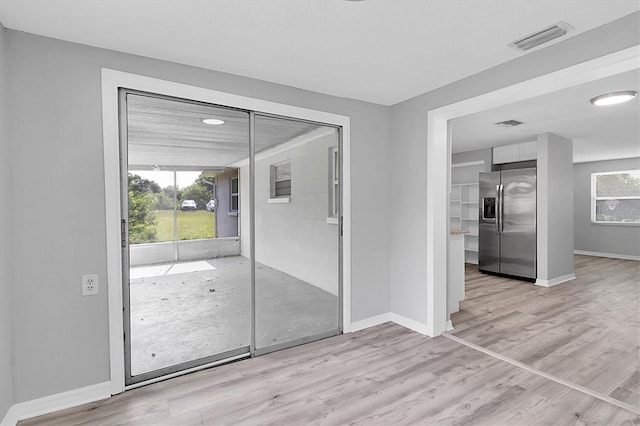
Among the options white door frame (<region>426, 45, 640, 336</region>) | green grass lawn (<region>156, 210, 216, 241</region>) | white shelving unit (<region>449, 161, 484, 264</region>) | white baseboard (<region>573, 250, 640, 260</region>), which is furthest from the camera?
white baseboard (<region>573, 250, 640, 260</region>)

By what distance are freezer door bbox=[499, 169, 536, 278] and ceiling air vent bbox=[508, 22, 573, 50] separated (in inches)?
157

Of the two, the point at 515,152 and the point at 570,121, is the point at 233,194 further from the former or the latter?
the point at 515,152

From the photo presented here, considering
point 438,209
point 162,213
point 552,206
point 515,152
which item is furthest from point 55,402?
point 515,152

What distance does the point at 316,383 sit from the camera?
2439mm

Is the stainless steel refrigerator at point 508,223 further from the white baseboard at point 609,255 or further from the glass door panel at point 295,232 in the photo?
the white baseboard at point 609,255

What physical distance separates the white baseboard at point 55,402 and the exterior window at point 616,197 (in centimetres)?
1066

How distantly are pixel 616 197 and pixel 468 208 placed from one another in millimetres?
4034

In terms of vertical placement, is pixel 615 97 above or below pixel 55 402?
above

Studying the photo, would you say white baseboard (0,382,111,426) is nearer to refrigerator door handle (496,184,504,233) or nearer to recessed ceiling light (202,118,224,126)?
recessed ceiling light (202,118,224,126)

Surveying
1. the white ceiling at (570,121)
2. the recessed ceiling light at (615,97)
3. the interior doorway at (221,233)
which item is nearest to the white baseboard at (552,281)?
the white ceiling at (570,121)

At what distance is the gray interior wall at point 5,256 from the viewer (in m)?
1.88

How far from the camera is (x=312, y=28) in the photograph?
2.06 meters

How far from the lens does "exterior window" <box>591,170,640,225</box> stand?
7754mm

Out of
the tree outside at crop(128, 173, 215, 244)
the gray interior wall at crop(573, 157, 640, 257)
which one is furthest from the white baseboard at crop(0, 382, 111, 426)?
the gray interior wall at crop(573, 157, 640, 257)
